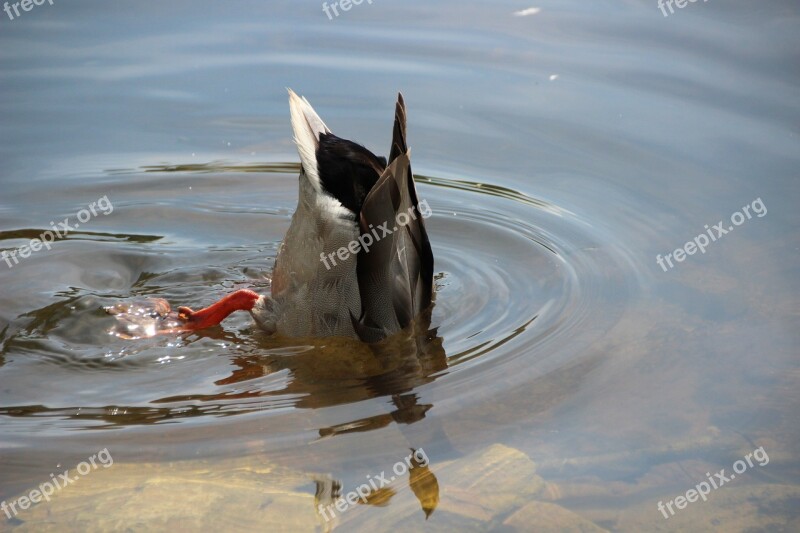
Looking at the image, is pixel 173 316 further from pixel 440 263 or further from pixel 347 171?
pixel 440 263

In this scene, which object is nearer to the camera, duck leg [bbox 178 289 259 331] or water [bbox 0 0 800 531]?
water [bbox 0 0 800 531]

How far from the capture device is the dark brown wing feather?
454cm

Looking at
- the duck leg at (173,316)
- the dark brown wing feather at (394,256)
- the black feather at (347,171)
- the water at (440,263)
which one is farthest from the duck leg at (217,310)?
the black feather at (347,171)

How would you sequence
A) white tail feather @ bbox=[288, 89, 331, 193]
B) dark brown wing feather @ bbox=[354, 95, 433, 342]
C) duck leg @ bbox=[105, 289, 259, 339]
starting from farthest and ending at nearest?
1. duck leg @ bbox=[105, 289, 259, 339]
2. white tail feather @ bbox=[288, 89, 331, 193]
3. dark brown wing feather @ bbox=[354, 95, 433, 342]

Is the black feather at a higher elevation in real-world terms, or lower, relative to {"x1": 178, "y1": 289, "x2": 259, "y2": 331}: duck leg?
higher

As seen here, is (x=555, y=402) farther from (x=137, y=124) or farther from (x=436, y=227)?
(x=137, y=124)

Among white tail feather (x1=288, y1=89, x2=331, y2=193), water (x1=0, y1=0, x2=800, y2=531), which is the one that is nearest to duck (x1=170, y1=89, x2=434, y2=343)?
white tail feather (x1=288, y1=89, x2=331, y2=193)

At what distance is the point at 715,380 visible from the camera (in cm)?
450

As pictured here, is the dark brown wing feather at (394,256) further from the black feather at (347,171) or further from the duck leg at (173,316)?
the duck leg at (173,316)

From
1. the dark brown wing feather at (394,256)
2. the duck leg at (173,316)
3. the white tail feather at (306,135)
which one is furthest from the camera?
the duck leg at (173,316)

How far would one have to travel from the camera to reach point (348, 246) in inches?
186

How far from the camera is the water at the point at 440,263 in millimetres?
3801

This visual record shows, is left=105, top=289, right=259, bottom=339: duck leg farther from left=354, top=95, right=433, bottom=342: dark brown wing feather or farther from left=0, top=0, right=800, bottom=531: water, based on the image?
left=354, top=95, right=433, bottom=342: dark brown wing feather

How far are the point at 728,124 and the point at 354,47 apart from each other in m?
3.36
